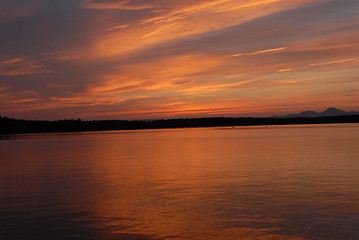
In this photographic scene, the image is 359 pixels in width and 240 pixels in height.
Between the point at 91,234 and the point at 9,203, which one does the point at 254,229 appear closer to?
the point at 91,234

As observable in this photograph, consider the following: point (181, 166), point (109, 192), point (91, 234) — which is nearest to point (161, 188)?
point (109, 192)

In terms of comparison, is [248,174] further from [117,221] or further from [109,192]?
[117,221]

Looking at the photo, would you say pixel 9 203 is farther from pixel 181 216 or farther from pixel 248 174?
pixel 248 174

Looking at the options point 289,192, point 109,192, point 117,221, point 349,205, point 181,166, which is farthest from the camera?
point 181,166

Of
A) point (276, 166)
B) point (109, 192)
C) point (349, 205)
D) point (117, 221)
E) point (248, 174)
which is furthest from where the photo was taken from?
point (276, 166)

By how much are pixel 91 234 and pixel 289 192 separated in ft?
36.4

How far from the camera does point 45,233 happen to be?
547 inches

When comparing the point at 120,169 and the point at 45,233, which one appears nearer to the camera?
the point at 45,233

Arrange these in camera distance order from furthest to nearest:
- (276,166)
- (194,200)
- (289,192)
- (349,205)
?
(276,166)
(289,192)
(194,200)
(349,205)

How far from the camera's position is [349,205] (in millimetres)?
17047

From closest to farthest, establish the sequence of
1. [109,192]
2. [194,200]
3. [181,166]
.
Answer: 1. [194,200]
2. [109,192]
3. [181,166]

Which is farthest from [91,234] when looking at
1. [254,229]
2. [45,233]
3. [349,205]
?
[349,205]

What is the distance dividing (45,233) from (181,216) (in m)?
5.13

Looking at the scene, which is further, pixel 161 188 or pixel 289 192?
pixel 161 188
